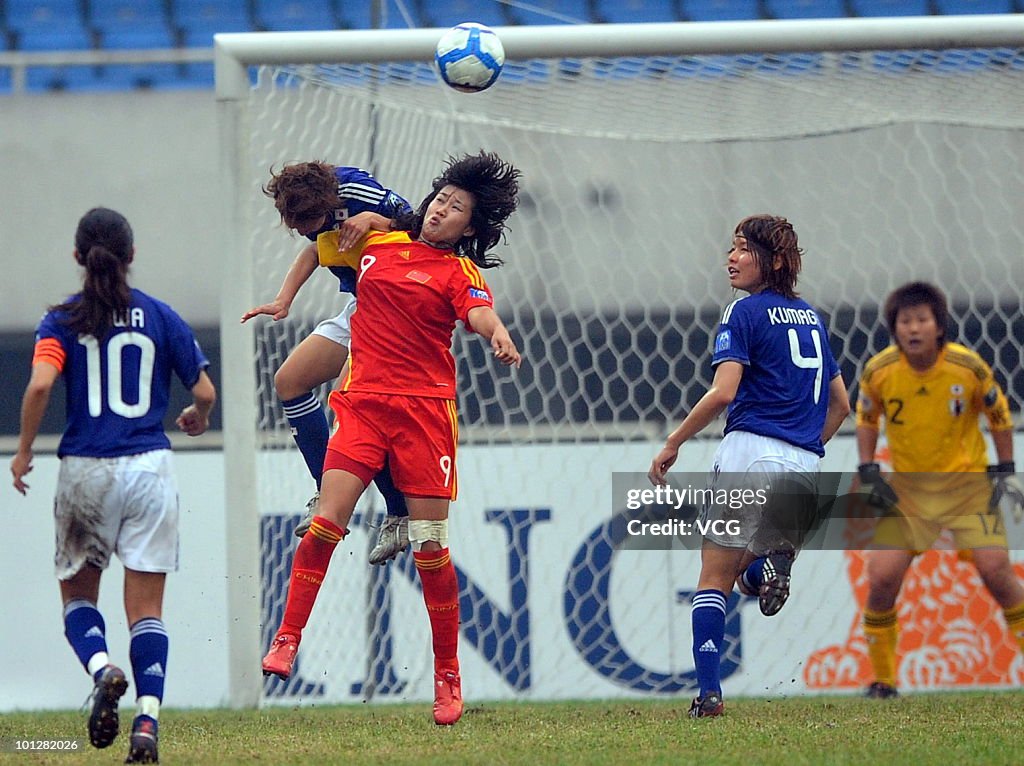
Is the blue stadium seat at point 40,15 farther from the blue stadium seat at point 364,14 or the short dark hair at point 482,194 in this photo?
the short dark hair at point 482,194

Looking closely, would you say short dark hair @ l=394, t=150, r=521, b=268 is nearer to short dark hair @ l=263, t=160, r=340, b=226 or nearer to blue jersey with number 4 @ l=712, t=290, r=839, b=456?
short dark hair @ l=263, t=160, r=340, b=226

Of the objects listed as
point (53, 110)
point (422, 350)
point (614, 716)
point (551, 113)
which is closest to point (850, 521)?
point (614, 716)

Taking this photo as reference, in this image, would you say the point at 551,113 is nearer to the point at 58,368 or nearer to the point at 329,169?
the point at 329,169

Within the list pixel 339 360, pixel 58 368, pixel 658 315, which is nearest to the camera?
pixel 58 368

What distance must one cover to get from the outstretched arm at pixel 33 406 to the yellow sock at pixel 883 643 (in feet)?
12.3

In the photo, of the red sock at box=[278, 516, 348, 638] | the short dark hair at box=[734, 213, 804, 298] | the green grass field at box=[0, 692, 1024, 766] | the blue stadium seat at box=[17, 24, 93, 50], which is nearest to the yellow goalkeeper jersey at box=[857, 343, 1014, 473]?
the green grass field at box=[0, 692, 1024, 766]

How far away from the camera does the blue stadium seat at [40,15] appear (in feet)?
36.2

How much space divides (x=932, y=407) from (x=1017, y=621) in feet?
3.18

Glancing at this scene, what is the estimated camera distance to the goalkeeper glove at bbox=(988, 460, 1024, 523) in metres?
6.59

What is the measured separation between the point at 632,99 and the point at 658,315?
1.11 metres

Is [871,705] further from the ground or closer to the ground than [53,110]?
closer to the ground

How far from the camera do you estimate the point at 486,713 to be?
614 centimetres

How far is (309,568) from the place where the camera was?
17.1ft

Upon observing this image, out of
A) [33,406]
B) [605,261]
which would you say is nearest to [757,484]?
[33,406]
